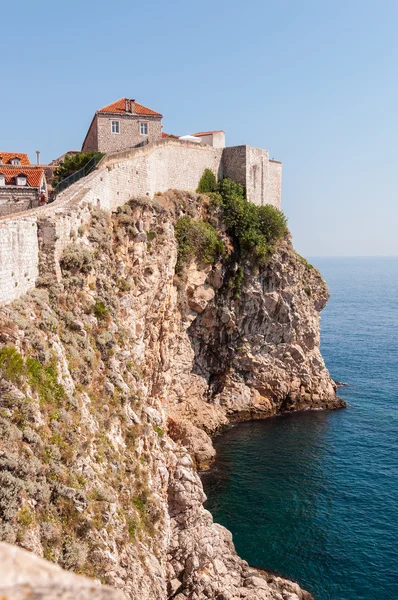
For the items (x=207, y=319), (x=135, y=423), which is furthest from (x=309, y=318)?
(x=135, y=423)

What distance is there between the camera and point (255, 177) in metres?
46.9

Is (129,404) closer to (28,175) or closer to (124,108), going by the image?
(28,175)

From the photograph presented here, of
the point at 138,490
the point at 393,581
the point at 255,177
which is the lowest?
the point at 393,581

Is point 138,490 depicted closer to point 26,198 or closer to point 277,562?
point 277,562

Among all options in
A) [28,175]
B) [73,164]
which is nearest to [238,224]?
[73,164]

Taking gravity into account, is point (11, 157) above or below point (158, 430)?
above

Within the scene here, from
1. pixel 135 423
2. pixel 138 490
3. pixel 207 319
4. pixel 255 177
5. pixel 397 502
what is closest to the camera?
pixel 138 490

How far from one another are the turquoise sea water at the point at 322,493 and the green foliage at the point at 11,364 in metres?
18.4

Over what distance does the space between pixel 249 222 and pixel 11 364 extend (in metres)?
33.2

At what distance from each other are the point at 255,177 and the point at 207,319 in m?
14.8

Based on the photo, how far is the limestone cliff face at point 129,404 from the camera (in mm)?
13148

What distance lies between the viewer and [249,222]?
145ft

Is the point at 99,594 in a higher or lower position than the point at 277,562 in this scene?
higher

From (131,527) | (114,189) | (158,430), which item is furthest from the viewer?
(114,189)
